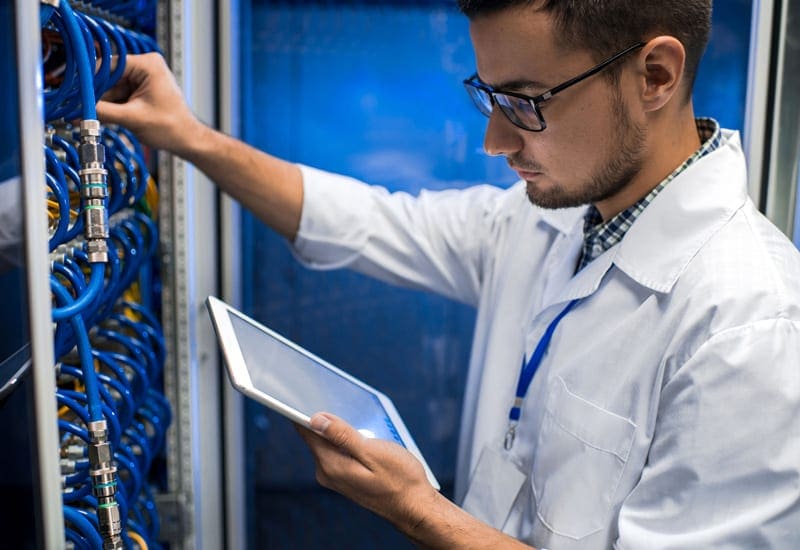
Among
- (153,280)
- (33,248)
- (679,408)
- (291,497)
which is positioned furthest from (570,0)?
(291,497)

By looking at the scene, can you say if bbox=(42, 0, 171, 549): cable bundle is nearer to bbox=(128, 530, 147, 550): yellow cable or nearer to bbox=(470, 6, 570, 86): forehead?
bbox=(128, 530, 147, 550): yellow cable

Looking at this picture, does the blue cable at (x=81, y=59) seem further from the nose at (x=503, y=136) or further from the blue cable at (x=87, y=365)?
the nose at (x=503, y=136)

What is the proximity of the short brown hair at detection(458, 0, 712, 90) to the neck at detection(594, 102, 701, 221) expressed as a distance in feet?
0.39

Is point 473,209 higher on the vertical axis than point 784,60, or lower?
lower

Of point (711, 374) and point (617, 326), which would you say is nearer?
point (711, 374)

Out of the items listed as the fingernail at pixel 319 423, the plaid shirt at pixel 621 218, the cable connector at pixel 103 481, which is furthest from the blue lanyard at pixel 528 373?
the cable connector at pixel 103 481

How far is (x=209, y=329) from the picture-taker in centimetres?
174

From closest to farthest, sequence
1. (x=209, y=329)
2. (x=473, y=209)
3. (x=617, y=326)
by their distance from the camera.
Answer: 1. (x=617, y=326)
2. (x=473, y=209)
3. (x=209, y=329)

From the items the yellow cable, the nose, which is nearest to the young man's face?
the nose

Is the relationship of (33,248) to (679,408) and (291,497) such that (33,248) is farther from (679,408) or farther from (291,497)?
(291,497)

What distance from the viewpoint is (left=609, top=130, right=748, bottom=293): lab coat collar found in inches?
43.3

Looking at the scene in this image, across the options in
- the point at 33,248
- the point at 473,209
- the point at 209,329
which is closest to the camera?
the point at 33,248

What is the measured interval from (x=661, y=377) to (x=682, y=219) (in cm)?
25

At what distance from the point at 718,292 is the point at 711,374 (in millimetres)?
119
